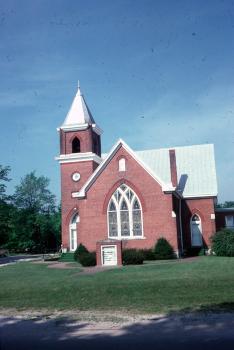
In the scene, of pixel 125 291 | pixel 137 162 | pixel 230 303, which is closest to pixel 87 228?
pixel 137 162

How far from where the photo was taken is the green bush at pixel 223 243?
32.8 m

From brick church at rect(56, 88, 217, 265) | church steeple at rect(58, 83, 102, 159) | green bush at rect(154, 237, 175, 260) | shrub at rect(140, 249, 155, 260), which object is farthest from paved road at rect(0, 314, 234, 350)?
church steeple at rect(58, 83, 102, 159)

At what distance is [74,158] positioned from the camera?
4059 centimetres

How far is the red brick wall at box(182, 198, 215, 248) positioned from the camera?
3748 centimetres

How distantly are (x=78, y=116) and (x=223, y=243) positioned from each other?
62.7ft

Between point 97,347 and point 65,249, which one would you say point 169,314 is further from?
point 65,249

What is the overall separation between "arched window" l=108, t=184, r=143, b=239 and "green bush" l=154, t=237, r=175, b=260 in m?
2.11

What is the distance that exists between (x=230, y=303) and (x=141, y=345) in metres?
4.27

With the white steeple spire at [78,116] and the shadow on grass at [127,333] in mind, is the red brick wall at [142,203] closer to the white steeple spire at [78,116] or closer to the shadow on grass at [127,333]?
the white steeple spire at [78,116]

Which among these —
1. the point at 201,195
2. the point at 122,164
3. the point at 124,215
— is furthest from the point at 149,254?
the point at 201,195

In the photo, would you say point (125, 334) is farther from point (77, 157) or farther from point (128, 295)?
point (77, 157)

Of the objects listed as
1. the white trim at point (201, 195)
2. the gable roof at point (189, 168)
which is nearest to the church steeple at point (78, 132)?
the gable roof at point (189, 168)

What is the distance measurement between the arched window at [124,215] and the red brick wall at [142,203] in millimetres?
417

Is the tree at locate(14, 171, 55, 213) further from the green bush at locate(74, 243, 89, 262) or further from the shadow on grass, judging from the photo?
the shadow on grass
